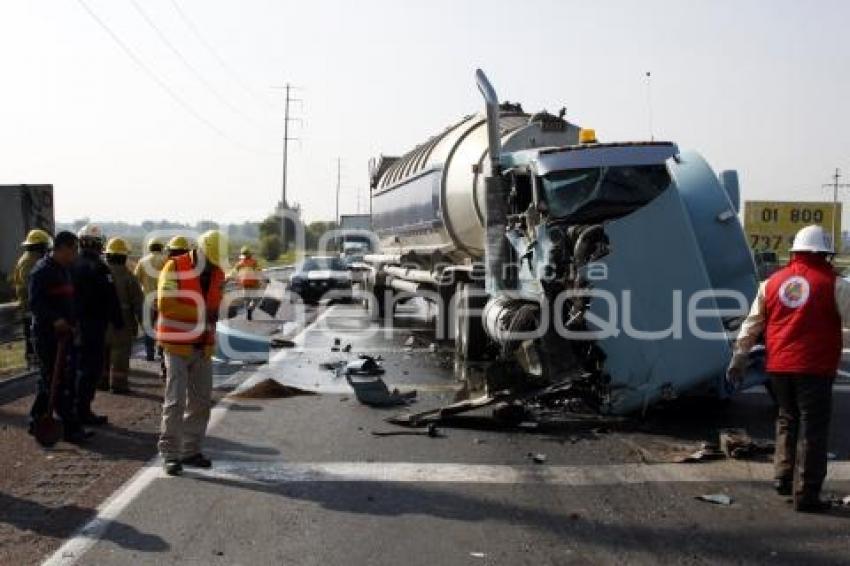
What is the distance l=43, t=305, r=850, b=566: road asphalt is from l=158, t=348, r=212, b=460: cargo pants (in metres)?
0.26

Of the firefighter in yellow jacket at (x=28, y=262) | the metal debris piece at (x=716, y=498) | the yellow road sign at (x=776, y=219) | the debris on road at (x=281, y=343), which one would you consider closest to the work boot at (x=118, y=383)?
the firefighter in yellow jacket at (x=28, y=262)

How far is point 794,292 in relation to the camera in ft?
21.7

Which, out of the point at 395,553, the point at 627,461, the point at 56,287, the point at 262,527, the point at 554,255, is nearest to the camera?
the point at 395,553

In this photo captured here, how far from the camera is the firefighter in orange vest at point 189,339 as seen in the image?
302 inches

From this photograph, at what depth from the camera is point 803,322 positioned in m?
6.57

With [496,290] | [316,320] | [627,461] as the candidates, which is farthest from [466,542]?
[316,320]

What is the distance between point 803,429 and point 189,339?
4714mm

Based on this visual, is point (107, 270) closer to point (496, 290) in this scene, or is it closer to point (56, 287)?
point (56, 287)

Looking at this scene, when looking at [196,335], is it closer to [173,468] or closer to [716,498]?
[173,468]

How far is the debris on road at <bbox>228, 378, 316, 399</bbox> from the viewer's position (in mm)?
11320

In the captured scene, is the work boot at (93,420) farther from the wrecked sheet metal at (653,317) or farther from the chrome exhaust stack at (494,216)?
the wrecked sheet metal at (653,317)

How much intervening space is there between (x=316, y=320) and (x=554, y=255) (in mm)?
14036

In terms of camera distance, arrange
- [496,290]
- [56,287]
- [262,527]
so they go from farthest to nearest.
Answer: [496,290] → [56,287] → [262,527]

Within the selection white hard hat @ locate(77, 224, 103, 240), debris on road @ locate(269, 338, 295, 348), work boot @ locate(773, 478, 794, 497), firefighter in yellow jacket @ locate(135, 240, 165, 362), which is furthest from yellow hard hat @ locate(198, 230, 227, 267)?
debris on road @ locate(269, 338, 295, 348)
